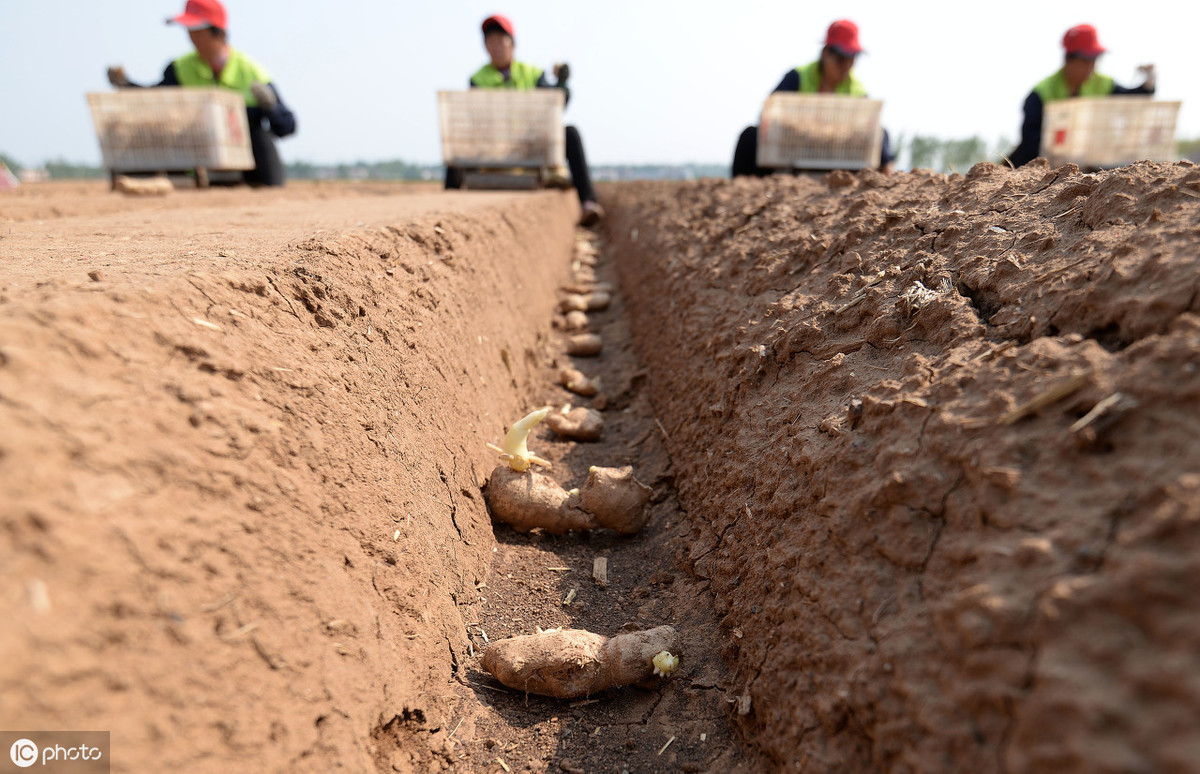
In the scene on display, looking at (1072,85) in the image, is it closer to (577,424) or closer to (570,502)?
(577,424)

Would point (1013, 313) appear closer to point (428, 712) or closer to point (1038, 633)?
point (1038, 633)

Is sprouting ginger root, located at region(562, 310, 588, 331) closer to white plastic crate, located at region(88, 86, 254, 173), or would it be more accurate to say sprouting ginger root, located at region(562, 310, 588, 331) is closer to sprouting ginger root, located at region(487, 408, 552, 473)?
sprouting ginger root, located at region(487, 408, 552, 473)

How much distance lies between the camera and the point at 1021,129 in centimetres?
683

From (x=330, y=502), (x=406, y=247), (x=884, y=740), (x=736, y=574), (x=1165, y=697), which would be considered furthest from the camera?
(x=406, y=247)

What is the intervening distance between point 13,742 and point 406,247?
2099 millimetres

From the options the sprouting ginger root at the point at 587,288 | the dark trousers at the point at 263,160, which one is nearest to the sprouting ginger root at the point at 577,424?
the sprouting ginger root at the point at 587,288

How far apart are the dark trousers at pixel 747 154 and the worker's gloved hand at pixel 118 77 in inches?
274

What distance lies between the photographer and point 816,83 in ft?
21.9

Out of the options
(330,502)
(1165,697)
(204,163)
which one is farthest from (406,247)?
(204,163)

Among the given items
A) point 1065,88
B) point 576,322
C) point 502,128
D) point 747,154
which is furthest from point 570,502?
point 1065,88

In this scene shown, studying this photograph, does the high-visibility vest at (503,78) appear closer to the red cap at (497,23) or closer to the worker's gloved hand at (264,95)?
the red cap at (497,23)

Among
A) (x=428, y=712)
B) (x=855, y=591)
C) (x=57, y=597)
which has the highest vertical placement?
(x=57, y=597)

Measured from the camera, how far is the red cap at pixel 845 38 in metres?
6.27

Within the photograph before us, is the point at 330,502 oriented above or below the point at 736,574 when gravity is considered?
above
